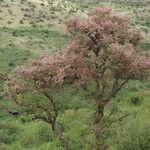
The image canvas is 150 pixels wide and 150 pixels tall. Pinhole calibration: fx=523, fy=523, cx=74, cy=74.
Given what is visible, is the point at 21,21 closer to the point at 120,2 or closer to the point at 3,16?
the point at 3,16

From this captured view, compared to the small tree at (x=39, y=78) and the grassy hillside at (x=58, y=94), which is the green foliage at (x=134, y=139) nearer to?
the grassy hillside at (x=58, y=94)

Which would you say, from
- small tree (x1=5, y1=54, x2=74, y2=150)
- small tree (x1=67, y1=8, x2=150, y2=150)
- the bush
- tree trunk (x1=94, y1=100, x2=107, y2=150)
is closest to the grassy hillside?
the bush

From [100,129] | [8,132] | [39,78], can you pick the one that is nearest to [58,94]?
[8,132]

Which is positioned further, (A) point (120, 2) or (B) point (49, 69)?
(A) point (120, 2)

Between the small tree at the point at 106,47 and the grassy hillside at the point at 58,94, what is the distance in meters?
4.00

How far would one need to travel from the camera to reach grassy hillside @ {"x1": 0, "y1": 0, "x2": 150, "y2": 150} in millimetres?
37531

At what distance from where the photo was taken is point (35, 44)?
207 feet

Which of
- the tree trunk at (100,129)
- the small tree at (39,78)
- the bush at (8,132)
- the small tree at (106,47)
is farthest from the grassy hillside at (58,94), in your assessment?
the small tree at (39,78)

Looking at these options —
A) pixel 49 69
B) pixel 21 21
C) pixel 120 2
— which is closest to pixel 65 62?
pixel 49 69

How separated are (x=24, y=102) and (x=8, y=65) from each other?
1131 inches

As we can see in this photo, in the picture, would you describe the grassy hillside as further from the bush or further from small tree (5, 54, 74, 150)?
small tree (5, 54, 74, 150)

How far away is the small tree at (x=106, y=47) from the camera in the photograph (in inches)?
1042

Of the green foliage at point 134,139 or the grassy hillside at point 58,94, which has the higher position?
the green foliage at point 134,139

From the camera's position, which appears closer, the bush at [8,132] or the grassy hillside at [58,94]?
the grassy hillside at [58,94]
